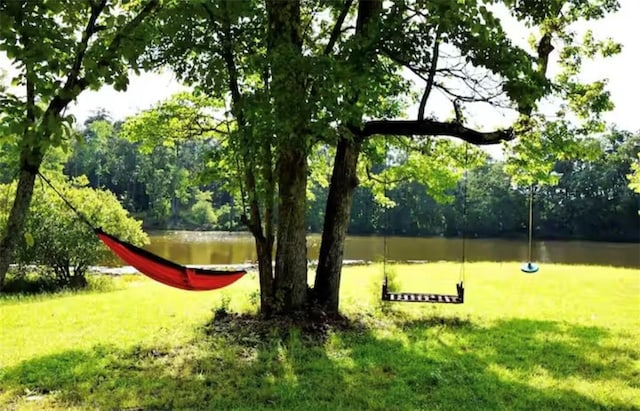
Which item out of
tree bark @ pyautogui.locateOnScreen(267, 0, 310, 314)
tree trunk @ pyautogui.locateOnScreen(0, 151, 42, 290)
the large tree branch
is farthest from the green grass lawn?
the large tree branch

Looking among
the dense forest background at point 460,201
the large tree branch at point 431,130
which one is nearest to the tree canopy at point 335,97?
the large tree branch at point 431,130

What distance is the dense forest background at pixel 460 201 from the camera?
45.8 m

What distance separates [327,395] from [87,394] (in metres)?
1.95

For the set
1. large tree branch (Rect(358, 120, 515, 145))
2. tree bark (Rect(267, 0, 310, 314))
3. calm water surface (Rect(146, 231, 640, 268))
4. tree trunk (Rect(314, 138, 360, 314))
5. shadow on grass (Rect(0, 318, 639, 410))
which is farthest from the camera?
calm water surface (Rect(146, 231, 640, 268))

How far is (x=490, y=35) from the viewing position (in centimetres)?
541

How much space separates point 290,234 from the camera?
687cm

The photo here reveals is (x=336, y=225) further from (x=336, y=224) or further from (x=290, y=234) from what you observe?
(x=290, y=234)

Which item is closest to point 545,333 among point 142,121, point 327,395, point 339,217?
point 339,217

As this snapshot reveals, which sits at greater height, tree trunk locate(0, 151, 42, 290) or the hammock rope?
tree trunk locate(0, 151, 42, 290)

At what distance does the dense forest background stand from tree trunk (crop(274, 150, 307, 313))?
35.5 metres

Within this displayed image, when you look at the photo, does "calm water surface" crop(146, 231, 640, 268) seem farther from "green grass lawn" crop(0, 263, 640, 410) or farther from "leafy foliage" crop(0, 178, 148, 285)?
"green grass lawn" crop(0, 263, 640, 410)

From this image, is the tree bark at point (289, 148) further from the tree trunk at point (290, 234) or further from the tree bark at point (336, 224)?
the tree bark at point (336, 224)

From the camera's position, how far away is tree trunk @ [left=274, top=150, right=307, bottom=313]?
6801 millimetres

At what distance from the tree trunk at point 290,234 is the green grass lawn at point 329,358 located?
63cm
